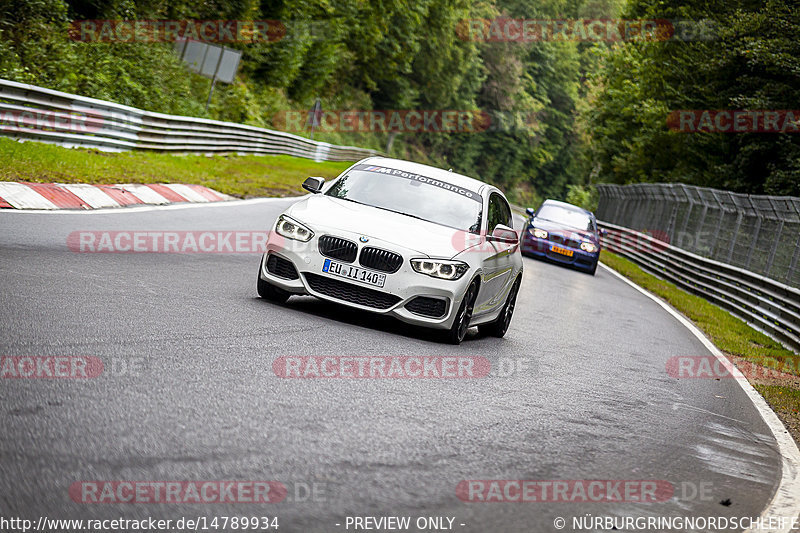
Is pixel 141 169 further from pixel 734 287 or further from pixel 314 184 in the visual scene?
pixel 734 287

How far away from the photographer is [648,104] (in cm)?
4222

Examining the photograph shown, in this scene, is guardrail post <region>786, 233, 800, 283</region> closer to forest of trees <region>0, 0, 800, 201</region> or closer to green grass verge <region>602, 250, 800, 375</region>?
green grass verge <region>602, 250, 800, 375</region>

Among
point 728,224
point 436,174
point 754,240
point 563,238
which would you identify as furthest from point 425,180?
point 728,224

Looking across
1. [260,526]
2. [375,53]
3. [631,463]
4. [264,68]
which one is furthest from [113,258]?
[375,53]

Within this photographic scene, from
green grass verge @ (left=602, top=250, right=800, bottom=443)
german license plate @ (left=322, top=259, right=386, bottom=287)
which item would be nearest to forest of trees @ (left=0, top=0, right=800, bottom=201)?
green grass verge @ (left=602, top=250, right=800, bottom=443)

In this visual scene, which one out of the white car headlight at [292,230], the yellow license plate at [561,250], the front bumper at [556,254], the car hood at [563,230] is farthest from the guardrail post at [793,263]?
the white car headlight at [292,230]

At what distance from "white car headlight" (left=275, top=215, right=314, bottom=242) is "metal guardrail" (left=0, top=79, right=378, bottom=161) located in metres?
10.2

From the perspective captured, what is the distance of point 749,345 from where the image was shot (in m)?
15.0

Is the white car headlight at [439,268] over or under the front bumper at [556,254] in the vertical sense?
over

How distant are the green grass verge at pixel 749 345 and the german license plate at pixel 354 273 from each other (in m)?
3.72

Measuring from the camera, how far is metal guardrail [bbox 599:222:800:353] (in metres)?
16.2

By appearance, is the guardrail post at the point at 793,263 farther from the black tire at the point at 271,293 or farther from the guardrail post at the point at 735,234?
the black tire at the point at 271,293

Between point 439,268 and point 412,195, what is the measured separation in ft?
4.71

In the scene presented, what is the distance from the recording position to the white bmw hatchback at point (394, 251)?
28.9 feet
